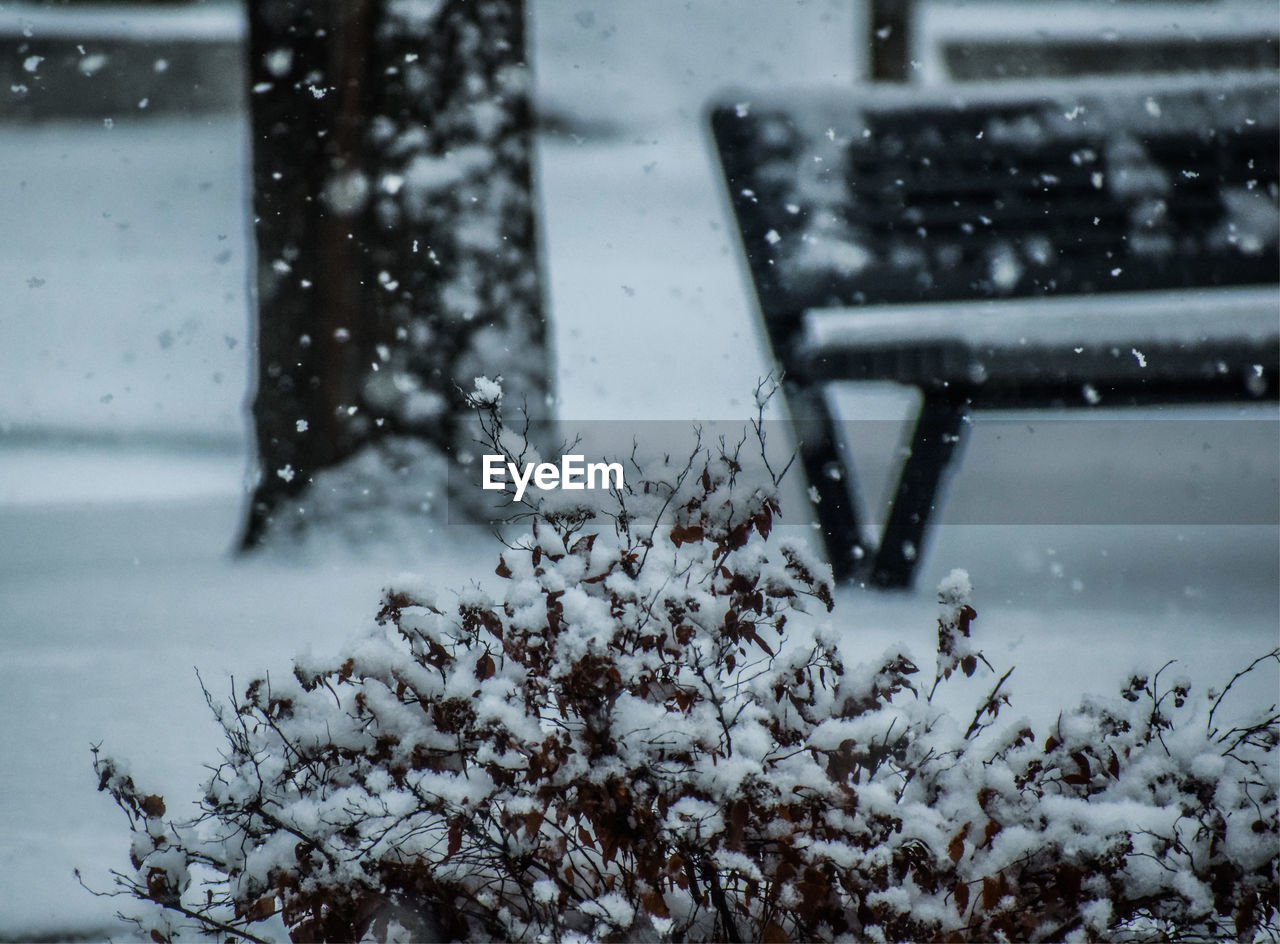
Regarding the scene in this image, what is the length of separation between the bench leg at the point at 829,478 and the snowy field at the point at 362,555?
14 centimetres

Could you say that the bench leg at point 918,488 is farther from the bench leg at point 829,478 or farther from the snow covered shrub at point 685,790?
the snow covered shrub at point 685,790

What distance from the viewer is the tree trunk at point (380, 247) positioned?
3.41m

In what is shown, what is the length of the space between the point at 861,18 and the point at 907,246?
11.8 ft

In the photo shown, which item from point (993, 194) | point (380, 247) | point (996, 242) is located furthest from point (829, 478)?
point (380, 247)

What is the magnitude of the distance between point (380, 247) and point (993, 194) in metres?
1.96

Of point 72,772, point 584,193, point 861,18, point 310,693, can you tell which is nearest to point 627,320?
point 861,18

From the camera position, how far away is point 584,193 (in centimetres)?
810

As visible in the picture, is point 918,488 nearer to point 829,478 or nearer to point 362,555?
point 829,478

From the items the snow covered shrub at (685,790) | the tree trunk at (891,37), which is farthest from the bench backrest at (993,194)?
the tree trunk at (891,37)

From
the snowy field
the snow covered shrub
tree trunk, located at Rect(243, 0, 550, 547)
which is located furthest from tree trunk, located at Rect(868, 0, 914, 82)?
the snow covered shrub

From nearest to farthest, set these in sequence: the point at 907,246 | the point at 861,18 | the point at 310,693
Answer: the point at 310,693
the point at 907,246
the point at 861,18

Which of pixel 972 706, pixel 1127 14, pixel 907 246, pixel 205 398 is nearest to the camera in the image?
pixel 972 706

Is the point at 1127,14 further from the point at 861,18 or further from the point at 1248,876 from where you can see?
the point at 1248,876

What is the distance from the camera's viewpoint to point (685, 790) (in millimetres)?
1173
